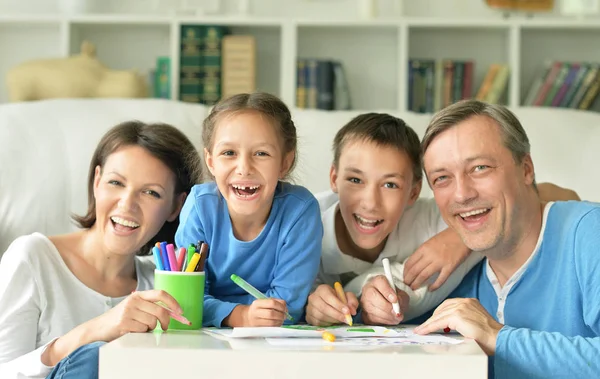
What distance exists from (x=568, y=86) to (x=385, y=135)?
180cm

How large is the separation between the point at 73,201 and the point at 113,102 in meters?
→ 0.34

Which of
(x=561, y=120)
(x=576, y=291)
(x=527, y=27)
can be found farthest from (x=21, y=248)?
(x=527, y=27)

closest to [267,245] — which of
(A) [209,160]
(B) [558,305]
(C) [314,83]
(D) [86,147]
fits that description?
(A) [209,160]

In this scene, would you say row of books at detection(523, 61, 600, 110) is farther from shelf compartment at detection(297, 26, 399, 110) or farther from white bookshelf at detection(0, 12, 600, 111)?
shelf compartment at detection(297, 26, 399, 110)

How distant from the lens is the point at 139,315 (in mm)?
1160

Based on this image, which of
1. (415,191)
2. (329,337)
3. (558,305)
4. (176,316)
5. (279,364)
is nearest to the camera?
(279,364)

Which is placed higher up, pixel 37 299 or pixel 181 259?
pixel 181 259

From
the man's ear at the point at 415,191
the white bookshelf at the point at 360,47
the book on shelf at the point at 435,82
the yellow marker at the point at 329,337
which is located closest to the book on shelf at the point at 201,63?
the white bookshelf at the point at 360,47

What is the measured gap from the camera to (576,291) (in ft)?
4.36

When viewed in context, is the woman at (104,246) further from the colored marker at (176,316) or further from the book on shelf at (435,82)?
the book on shelf at (435,82)

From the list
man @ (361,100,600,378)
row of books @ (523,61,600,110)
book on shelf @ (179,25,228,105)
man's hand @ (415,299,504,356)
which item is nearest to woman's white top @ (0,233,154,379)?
man @ (361,100,600,378)

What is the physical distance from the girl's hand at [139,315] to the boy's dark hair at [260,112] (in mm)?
366

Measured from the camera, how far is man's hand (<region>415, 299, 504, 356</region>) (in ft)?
3.75

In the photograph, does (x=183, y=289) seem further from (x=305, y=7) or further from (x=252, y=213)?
(x=305, y=7)
